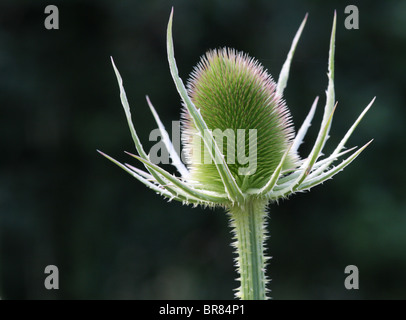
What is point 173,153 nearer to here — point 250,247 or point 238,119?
point 238,119

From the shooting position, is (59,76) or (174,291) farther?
(59,76)

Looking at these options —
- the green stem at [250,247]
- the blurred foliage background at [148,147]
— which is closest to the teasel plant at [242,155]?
the green stem at [250,247]

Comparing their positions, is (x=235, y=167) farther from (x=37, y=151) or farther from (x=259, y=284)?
(x=37, y=151)

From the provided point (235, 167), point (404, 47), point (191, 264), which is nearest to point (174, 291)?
point (191, 264)

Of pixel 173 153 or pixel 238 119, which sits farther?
pixel 173 153

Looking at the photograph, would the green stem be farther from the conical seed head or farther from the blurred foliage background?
the blurred foliage background

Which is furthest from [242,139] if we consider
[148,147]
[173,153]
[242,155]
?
[148,147]

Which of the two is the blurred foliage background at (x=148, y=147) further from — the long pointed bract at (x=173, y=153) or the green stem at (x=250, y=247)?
the green stem at (x=250, y=247)
